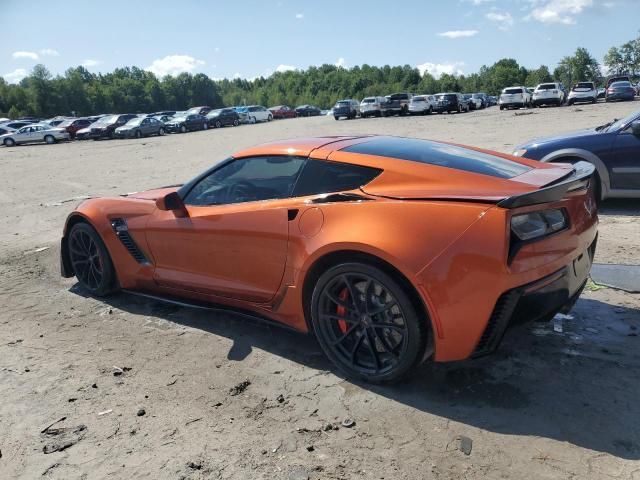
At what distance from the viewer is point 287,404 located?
3074mm

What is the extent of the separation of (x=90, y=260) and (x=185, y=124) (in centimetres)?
3728

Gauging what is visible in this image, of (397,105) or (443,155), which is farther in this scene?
(397,105)

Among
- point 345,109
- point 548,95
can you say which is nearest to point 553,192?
point 345,109

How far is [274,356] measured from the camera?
11.9ft

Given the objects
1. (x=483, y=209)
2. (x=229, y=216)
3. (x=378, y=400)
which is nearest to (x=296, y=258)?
(x=229, y=216)

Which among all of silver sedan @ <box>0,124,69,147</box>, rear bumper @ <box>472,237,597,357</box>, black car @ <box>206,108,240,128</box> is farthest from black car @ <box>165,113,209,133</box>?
rear bumper @ <box>472,237,597,357</box>

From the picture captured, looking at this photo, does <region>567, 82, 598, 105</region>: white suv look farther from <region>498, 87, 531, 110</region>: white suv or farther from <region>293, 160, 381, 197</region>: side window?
<region>293, 160, 381, 197</region>: side window

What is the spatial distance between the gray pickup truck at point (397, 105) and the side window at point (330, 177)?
38.4m

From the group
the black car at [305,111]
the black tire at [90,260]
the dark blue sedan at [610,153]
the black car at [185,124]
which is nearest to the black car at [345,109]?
the black car at [185,124]

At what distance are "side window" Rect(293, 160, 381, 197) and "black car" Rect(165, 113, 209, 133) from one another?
3865cm

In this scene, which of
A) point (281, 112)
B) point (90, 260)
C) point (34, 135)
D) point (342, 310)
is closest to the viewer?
point (342, 310)

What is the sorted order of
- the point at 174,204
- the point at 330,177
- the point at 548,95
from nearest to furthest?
the point at 330,177
the point at 174,204
the point at 548,95

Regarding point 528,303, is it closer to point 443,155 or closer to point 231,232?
point 443,155

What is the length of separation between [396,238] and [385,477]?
3.87 ft
